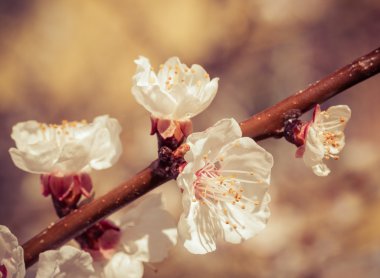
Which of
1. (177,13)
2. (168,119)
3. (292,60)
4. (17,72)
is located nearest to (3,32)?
(17,72)

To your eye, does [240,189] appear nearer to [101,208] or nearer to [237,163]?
[237,163]

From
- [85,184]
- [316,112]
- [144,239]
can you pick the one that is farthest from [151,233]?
[316,112]

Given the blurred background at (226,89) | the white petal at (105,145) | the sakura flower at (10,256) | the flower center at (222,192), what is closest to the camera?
the sakura flower at (10,256)

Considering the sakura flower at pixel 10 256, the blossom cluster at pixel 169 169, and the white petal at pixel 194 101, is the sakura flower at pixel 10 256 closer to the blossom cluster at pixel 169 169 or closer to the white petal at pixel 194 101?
the blossom cluster at pixel 169 169

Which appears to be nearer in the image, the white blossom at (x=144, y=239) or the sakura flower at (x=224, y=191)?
the sakura flower at (x=224, y=191)

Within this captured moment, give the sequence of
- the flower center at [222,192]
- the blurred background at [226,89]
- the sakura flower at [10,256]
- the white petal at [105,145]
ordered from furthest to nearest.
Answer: the blurred background at [226,89]
the white petal at [105,145]
the flower center at [222,192]
the sakura flower at [10,256]

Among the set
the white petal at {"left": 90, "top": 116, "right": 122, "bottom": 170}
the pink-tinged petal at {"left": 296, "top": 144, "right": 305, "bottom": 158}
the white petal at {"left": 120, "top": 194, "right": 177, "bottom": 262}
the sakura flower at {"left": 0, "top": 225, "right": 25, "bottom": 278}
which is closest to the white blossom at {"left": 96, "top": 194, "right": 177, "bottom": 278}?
the white petal at {"left": 120, "top": 194, "right": 177, "bottom": 262}

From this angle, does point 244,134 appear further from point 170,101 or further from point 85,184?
point 85,184

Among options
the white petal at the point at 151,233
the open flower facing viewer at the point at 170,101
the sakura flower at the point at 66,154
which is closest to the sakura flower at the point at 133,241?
the white petal at the point at 151,233
